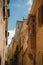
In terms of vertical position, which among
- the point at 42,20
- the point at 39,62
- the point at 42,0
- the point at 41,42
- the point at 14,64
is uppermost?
the point at 42,0

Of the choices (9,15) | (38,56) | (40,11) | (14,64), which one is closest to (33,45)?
(38,56)

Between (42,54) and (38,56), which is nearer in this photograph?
(42,54)

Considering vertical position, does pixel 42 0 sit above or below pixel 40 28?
above

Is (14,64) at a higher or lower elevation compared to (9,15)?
lower

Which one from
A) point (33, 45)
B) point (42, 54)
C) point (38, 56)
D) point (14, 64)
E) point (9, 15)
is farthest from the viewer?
point (14, 64)

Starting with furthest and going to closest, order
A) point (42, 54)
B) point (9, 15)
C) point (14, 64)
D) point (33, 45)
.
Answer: point (14, 64) < point (9, 15) < point (33, 45) < point (42, 54)

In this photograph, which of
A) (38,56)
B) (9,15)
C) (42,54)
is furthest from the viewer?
(9,15)

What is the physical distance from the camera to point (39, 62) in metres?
19.3

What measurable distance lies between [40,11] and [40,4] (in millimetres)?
480

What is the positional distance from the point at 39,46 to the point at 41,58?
1059mm

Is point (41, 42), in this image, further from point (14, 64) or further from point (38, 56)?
point (14, 64)

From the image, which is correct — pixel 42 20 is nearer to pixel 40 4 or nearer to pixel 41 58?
pixel 40 4

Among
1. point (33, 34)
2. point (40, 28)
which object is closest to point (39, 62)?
point (40, 28)

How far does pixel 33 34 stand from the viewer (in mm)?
23984
